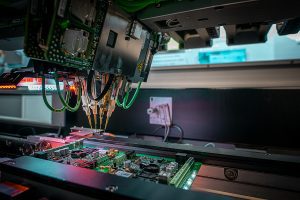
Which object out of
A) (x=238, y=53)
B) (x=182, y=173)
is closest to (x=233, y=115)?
(x=238, y=53)

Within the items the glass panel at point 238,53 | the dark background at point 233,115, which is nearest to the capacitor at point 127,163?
the dark background at point 233,115

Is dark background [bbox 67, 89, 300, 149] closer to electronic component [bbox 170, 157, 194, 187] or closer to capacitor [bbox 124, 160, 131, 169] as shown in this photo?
electronic component [bbox 170, 157, 194, 187]

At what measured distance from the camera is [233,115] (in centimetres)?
196

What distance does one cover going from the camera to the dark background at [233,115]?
5.87 feet

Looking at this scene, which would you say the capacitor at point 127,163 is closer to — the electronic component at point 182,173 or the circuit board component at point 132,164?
the circuit board component at point 132,164

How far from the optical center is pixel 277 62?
1.83m

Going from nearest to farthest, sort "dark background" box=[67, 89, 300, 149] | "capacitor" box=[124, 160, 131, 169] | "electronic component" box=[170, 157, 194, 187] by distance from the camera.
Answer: "electronic component" box=[170, 157, 194, 187]
"capacitor" box=[124, 160, 131, 169]
"dark background" box=[67, 89, 300, 149]

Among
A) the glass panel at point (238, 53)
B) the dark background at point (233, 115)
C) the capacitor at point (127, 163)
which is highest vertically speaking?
the glass panel at point (238, 53)

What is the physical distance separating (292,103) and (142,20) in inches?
56.5

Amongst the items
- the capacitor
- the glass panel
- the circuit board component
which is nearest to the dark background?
the glass panel

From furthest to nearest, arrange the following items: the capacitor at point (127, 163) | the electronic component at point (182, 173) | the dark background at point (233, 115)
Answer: the dark background at point (233, 115)
the capacitor at point (127, 163)
the electronic component at point (182, 173)

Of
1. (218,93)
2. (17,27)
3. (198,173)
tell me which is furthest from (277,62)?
(17,27)

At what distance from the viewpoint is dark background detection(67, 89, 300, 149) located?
1.79 metres

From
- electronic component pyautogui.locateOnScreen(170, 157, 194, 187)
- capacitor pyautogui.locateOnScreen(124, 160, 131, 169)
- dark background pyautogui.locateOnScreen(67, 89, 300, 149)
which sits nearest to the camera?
electronic component pyautogui.locateOnScreen(170, 157, 194, 187)
